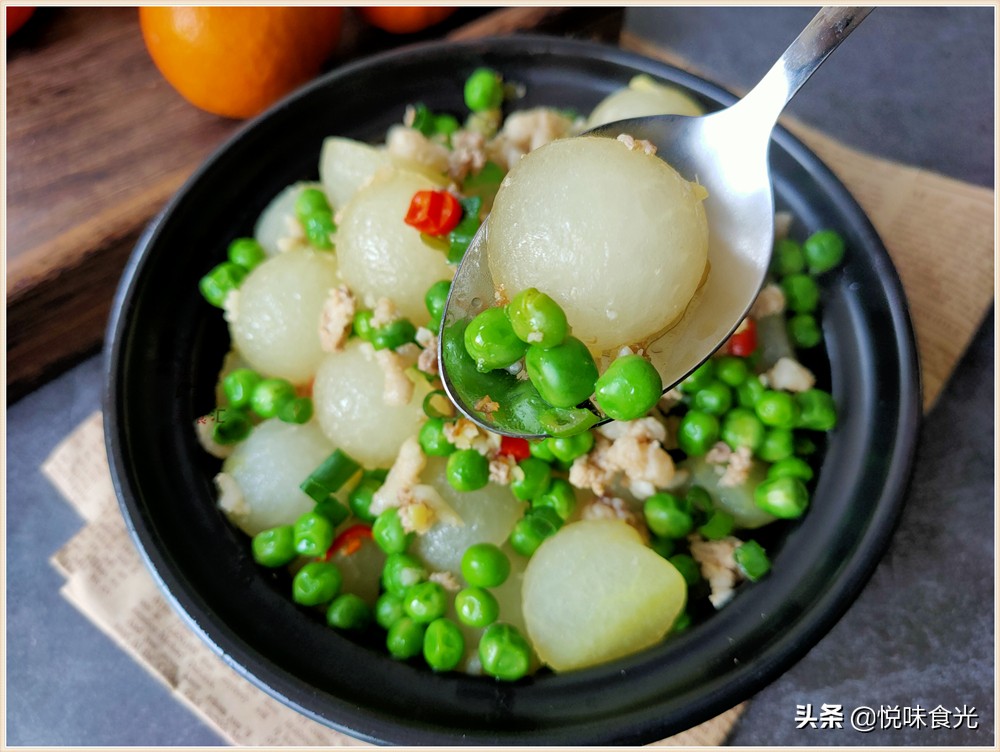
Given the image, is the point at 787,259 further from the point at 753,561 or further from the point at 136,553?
the point at 136,553

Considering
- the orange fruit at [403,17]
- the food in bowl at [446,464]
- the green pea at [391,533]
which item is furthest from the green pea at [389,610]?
the orange fruit at [403,17]

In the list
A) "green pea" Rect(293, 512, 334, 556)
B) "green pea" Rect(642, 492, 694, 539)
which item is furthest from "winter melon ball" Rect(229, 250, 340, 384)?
"green pea" Rect(642, 492, 694, 539)

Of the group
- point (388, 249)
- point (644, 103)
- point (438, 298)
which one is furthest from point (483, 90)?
point (438, 298)

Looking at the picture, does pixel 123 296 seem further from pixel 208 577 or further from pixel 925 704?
pixel 925 704

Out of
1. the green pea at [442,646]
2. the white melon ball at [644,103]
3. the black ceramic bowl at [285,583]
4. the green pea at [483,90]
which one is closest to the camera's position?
the black ceramic bowl at [285,583]

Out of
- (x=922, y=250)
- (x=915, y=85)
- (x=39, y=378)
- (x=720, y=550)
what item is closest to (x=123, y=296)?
(x=39, y=378)

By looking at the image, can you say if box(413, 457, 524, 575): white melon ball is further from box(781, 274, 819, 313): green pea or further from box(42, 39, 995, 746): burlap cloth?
box(781, 274, 819, 313): green pea

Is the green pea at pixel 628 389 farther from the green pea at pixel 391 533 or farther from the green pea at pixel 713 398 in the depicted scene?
the green pea at pixel 391 533
